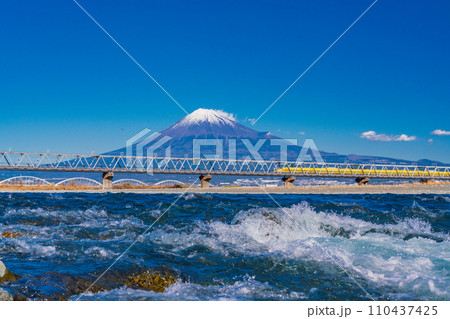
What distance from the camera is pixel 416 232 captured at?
11430 millimetres

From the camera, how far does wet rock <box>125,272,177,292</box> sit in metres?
6.43

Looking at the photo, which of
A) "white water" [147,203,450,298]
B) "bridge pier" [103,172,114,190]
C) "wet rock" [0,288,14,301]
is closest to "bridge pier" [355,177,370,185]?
"bridge pier" [103,172,114,190]

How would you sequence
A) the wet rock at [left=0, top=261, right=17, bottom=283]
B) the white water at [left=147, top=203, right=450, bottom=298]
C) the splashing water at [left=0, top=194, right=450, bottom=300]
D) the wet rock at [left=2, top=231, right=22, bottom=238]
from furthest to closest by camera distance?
1. the wet rock at [left=2, top=231, right=22, bottom=238]
2. the white water at [left=147, top=203, right=450, bottom=298]
3. the splashing water at [left=0, top=194, right=450, bottom=300]
4. the wet rock at [left=0, top=261, right=17, bottom=283]

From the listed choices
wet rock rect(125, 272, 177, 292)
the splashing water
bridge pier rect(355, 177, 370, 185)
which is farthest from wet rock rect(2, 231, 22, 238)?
bridge pier rect(355, 177, 370, 185)

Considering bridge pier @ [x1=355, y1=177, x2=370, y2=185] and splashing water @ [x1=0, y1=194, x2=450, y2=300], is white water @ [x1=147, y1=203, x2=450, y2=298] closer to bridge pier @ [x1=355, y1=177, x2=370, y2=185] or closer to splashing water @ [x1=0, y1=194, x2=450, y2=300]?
splashing water @ [x1=0, y1=194, x2=450, y2=300]

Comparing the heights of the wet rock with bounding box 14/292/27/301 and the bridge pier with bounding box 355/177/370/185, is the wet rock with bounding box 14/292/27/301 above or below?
below

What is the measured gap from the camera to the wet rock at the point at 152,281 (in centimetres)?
643

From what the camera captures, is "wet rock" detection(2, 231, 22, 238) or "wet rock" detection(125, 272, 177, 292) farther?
"wet rock" detection(2, 231, 22, 238)

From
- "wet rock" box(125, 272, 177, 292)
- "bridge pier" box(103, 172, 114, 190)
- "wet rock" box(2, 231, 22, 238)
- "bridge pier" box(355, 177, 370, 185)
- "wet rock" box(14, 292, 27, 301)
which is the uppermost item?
"bridge pier" box(355, 177, 370, 185)

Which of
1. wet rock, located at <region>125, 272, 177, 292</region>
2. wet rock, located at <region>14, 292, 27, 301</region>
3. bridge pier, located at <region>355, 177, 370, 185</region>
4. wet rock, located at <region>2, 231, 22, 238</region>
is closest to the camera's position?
wet rock, located at <region>14, 292, 27, 301</region>

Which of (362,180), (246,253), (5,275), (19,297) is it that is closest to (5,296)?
(19,297)
